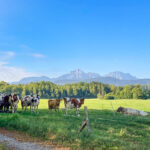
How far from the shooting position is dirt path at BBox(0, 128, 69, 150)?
1164 cm

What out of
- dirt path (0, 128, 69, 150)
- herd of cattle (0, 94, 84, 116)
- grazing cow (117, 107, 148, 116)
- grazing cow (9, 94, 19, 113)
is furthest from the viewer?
grazing cow (117, 107, 148, 116)

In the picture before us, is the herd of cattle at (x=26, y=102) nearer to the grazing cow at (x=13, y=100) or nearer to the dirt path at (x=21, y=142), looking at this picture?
the grazing cow at (x=13, y=100)

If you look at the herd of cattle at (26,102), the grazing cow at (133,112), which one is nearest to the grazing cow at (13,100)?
the herd of cattle at (26,102)

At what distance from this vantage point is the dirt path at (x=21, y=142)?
1164 cm

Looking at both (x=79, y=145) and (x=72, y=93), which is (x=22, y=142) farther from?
(x=72, y=93)

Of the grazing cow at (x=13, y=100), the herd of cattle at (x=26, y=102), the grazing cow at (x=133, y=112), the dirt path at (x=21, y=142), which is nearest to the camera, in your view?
the dirt path at (x=21, y=142)

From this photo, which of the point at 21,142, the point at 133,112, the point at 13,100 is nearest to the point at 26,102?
the point at 13,100

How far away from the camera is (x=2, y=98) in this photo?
26781 mm

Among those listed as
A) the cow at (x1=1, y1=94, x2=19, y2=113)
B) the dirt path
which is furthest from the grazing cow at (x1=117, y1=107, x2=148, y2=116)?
the dirt path

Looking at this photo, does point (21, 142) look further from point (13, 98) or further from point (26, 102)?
point (26, 102)

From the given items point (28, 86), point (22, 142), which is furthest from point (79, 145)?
point (28, 86)

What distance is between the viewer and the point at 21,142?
12797 millimetres

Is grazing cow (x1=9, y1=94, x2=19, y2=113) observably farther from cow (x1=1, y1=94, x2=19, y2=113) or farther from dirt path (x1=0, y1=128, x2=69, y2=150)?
dirt path (x1=0, y1=128, x2=69, y2=150)

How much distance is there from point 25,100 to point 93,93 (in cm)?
10389
